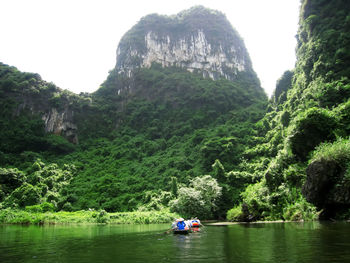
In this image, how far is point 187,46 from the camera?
15062 cm

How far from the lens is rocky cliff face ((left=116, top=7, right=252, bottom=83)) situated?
146 meters

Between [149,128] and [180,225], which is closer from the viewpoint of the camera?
[180,225]

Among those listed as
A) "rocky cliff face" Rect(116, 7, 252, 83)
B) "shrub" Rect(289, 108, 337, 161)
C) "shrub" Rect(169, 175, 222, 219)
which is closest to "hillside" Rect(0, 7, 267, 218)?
"shrub" Rect(169, 175, 222, 219)

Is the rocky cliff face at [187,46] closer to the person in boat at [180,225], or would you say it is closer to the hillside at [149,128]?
the hillside at [149,128]

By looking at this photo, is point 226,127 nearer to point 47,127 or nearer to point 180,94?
point 180,94

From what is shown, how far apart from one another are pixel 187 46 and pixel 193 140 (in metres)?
78.7

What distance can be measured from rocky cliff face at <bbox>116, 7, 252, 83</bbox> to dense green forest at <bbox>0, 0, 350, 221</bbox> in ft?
26.5

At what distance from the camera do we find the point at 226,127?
9300 centimetres

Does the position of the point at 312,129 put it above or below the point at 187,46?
below

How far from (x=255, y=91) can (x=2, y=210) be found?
115300mm

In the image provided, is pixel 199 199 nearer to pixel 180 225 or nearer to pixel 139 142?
pixel 180 225

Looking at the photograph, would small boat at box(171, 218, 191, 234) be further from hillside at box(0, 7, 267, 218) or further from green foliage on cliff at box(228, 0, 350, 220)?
hillside at box(0, 7, 267, 218)

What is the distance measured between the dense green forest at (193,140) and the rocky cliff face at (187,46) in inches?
318

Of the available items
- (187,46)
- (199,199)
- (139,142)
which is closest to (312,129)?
(199,199)
